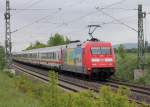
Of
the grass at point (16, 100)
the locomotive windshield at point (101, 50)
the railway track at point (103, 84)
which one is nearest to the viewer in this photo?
the grass at point (16, 100)

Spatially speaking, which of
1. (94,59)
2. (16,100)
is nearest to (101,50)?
(94,59)

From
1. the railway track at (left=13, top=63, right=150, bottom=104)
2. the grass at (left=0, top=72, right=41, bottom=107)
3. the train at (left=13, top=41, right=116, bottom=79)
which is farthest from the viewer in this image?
the train at (left=13, top=41, right=116, bottom=79)

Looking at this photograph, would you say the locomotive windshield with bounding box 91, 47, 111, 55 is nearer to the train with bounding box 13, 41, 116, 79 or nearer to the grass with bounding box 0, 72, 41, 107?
the train with bounding box 13, 41, 116, 79

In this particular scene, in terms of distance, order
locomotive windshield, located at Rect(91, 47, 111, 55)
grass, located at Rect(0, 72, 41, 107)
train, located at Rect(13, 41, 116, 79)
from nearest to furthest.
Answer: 1. grass, located at Rect(0, 72, 41, 107)
2. train, located at Rect(13, 41, 116, 79)
3. locomotive windshield, located at Rect(91, 47, 111, 55)

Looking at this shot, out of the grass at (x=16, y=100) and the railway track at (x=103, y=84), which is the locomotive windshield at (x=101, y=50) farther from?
the grass at (x=16, y=100)

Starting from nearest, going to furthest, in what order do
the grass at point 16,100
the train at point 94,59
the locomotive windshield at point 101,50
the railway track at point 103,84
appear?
the grass at point 16,100
the railway track at point 103,84
the train at point 94,59
the locomotive windshield at point 101,50

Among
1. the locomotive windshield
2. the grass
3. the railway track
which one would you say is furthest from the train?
the grass

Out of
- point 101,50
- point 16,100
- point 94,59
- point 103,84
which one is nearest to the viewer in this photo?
point 16,100

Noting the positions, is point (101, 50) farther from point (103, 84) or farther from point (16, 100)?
point (16, 100)

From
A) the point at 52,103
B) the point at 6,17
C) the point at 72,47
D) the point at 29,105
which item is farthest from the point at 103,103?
the point at 6,17

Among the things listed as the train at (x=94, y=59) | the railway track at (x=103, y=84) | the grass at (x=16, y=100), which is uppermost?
the train at (x=94, y=59)

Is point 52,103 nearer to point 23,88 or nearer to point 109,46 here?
point 23,88

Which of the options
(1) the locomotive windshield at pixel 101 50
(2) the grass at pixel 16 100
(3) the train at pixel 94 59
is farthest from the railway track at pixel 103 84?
(2) the grass at pixel 16 100

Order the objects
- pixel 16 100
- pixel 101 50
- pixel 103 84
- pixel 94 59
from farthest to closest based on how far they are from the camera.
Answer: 1. pixel 101 50
2. pixel 94 59
3. pixel 103 84
4. pixel 16 100
